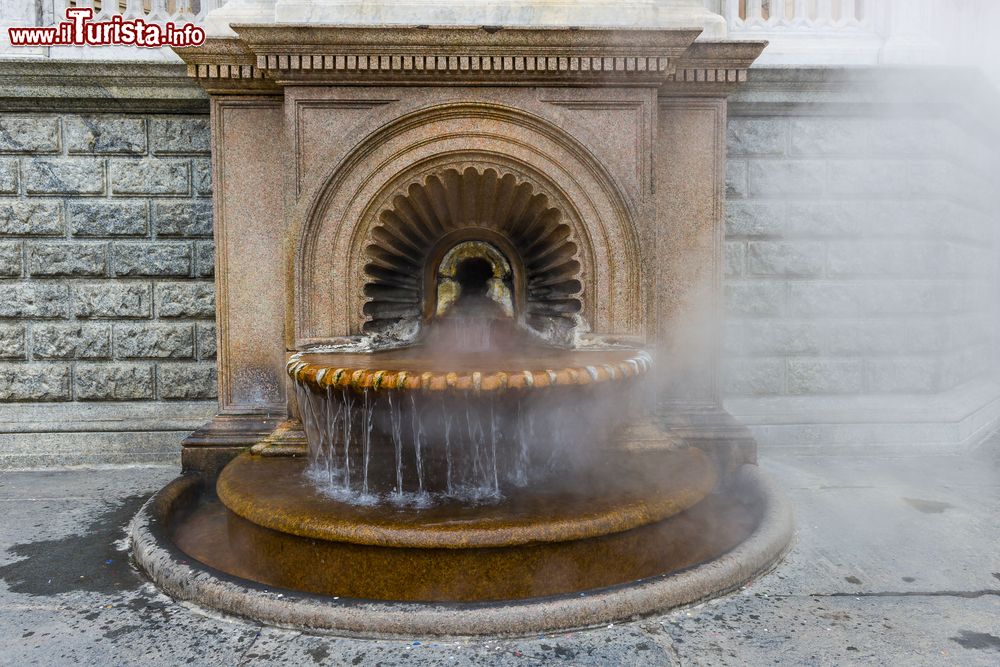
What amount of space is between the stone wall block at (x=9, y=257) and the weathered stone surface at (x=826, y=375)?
7.39 m

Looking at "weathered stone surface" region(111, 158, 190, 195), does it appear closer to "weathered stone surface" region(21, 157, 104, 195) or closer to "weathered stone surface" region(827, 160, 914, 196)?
"weathered stone surface" region(21, 157, 104, 195)

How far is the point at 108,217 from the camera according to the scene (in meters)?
6.04

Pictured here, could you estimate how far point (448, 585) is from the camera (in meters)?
3.03

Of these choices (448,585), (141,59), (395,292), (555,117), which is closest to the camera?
(448,585)

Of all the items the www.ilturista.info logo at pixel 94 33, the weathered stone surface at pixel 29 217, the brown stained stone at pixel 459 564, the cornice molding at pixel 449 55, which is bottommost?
the brown stained stone at pixel 459 564

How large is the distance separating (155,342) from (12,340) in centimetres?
131

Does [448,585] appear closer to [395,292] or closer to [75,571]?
[75,571]

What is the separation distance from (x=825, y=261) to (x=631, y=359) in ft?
10.9

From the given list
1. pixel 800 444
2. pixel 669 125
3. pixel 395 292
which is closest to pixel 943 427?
pixel 800 444

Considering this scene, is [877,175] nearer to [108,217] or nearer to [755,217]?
[755,217]

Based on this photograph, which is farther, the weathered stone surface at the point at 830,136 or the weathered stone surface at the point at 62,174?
the weathered stone surface at the point at 830,136

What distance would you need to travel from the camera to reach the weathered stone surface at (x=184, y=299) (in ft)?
20.0

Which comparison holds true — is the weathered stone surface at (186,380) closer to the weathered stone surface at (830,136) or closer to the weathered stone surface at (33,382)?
the weathered stone surface at (33,382)

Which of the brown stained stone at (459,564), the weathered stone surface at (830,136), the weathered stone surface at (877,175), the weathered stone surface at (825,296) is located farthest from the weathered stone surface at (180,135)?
the weathered stone surface at (877,175)
